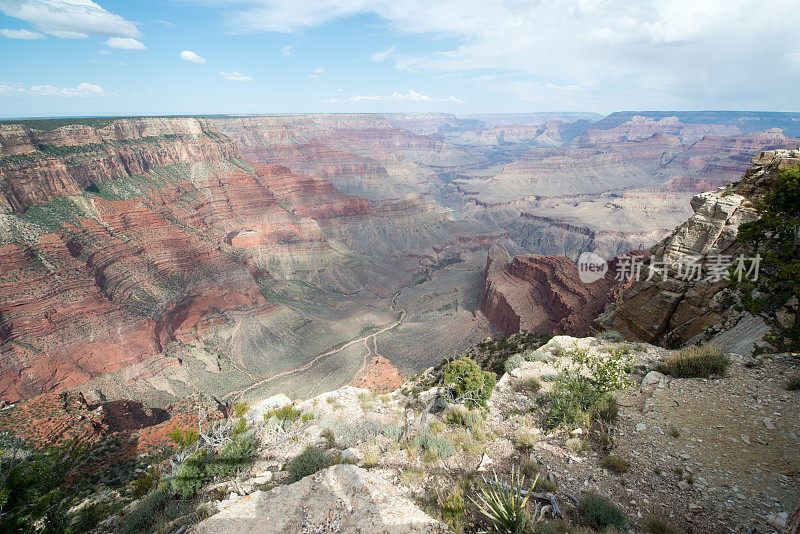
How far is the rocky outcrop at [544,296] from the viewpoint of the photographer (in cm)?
2983

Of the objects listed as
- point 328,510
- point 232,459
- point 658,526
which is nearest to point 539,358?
point 658,526

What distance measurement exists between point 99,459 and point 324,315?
34.3m

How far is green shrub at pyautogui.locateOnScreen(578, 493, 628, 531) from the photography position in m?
5.15

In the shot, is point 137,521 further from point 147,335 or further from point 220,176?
point 220,176

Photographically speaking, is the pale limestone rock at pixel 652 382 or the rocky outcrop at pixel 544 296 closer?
the pale limestone rock at pixel 652 382

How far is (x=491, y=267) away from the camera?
54.1 metres

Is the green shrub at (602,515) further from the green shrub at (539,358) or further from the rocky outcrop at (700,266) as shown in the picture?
the rocky outcrop at (700,266)

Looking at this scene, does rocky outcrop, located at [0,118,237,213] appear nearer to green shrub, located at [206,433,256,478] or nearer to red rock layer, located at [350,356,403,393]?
red rock layer, located at [350,356,403,393]

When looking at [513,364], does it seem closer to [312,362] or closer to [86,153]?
[312,362]

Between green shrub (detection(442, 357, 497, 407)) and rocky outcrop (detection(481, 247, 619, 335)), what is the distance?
17170 millimetres

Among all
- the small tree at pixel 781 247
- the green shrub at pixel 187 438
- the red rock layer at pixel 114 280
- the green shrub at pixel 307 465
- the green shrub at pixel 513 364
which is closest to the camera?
the green shrub at pixel 307 465

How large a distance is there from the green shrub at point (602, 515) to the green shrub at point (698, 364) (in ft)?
19.7

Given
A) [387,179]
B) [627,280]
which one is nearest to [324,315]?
[627,280]

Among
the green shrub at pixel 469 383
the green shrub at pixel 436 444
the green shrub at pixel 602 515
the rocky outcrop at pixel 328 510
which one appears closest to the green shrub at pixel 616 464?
the green shrub at pixel 602 515
